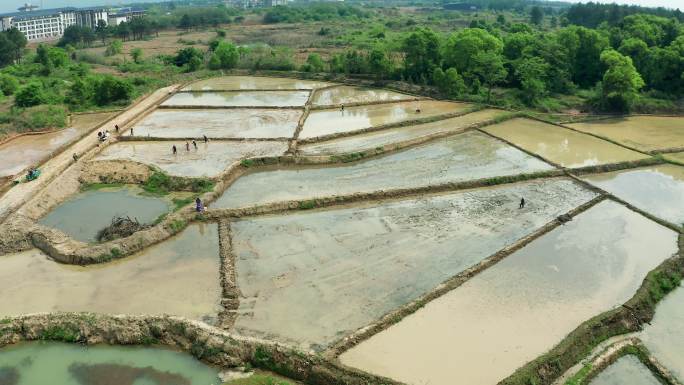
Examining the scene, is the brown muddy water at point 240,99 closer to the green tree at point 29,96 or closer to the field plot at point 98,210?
the green tree at point 29,96

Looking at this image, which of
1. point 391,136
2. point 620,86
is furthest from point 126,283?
point 620,86

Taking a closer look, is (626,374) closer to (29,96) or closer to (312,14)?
(29,96)

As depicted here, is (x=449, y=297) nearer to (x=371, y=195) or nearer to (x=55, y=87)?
(x=371, y=195)

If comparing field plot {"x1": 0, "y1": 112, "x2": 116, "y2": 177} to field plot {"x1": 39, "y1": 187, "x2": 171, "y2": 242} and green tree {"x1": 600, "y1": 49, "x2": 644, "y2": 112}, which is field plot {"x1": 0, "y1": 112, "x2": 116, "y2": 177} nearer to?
field plot {"x1": 39, "y1": 187, "x2": 171, "y2": 242}

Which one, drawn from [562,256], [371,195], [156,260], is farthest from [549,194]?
[156,260]

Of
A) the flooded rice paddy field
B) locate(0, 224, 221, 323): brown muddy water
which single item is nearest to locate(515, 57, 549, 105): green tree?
locate(0, 224, 221, 323): brown muddy water

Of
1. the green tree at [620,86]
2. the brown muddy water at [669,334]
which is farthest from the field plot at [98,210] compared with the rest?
the green tree at [620,86]

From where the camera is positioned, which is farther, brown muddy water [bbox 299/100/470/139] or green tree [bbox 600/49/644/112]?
green tree [bbox 600/49/644/112]

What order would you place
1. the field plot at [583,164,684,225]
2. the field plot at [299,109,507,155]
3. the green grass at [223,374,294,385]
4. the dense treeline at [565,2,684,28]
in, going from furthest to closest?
the dense treeline at [565,2,684,28]
the field plot at [299,109,507,155]
the field plot at [583,164,684,225]
the green grass at [223,374,294,385]
